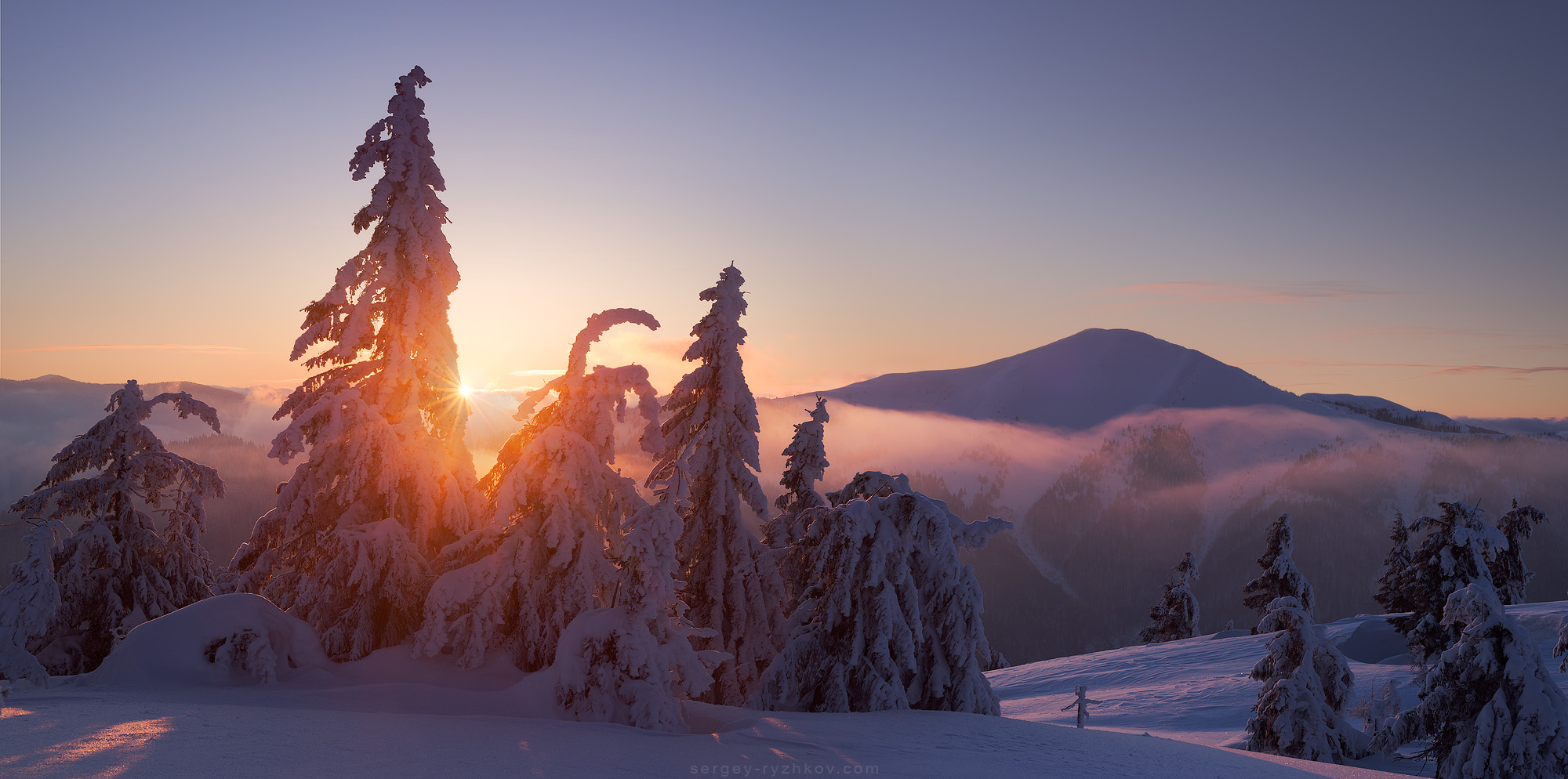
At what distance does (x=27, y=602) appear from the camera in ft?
45.1

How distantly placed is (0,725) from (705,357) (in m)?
17.2

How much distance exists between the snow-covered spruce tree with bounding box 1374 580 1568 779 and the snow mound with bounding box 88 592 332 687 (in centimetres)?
2330

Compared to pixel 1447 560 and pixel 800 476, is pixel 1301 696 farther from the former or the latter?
pixel 1447 560

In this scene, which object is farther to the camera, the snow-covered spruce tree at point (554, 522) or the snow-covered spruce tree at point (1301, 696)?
the snow-covered spruce tree at point (1301, 696)

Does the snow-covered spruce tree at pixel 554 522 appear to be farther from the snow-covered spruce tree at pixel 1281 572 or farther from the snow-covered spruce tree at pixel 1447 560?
the snow-covered spruce tree at pixel 1281 572

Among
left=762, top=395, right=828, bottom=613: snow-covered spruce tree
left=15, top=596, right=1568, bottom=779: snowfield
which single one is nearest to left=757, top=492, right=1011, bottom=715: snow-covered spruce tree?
left=15, top=596, right=1568, bottom=779: snowfield

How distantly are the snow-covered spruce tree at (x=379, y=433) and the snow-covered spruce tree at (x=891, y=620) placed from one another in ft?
26.6

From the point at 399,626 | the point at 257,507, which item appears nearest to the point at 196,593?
the point at 399,626

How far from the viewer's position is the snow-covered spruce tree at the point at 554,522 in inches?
593

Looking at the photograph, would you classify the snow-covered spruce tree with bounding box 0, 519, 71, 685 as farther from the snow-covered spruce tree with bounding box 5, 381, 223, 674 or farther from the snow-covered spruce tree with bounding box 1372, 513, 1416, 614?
the snow-covered spruce tree with bounding box 1372, 513, 1416, 614

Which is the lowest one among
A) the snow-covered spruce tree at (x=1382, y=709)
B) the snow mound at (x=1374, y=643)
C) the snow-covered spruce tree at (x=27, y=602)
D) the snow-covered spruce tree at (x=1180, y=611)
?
the snow-covered spruce tree at (x=1180, y=611)

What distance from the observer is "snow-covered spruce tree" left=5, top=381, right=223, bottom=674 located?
19.9 metres

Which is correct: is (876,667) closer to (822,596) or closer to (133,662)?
(822,596)

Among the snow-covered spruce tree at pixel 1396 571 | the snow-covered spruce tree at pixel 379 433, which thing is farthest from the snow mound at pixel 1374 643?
the snow-covered spruce tree at pixel 379 433
